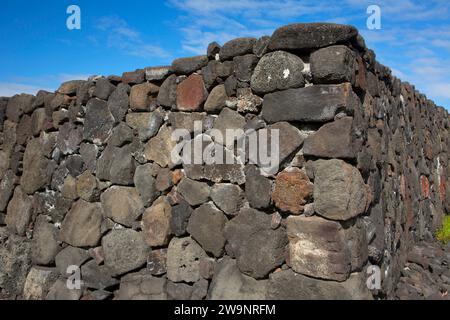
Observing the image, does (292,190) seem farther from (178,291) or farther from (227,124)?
(178,291)

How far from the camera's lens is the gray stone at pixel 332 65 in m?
2.38

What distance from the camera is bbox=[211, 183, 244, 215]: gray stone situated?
2756 mm

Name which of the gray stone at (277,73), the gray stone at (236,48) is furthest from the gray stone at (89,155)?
the gray stone at (277,73)

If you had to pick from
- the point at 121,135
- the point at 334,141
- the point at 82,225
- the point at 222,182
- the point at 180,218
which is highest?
the point at 121,135

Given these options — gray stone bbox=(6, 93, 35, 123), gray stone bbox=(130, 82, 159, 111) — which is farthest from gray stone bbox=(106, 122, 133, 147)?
gray stone bbox=(6, 93, 35, 123)

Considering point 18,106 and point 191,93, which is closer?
point 191,93

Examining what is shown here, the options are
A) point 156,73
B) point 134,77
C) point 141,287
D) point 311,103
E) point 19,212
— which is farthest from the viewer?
point 19,212

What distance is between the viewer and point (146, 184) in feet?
10.7

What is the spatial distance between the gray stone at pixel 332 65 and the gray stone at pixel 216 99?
0.70 metres

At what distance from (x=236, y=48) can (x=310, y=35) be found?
56 cm

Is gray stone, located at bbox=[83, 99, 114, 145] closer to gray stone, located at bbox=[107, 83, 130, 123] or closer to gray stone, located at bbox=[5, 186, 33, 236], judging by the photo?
gray stone, located at bbox=[107, 83, 130, 123]

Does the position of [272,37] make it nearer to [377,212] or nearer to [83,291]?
[377,212]

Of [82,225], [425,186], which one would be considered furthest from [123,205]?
[425,186]

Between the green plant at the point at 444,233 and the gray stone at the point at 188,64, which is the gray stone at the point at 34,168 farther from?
the green plant at the point at 444,233
